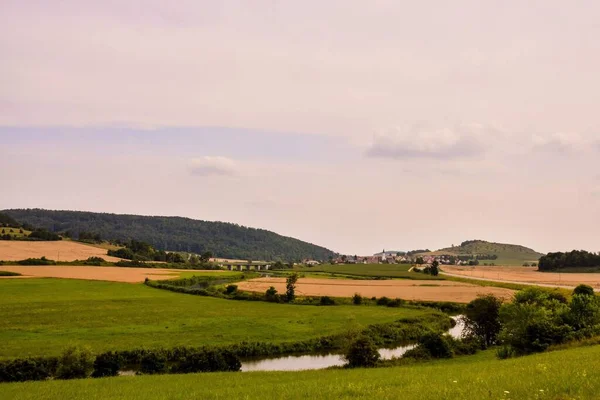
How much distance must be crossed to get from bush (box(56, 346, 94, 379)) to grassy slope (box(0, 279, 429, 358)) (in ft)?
28.1

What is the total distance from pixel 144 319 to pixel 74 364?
98.0 ft

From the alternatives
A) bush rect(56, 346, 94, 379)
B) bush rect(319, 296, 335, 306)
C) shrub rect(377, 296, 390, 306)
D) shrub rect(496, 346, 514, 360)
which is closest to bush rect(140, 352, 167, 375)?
bush rect(56, 346, 94, 379)

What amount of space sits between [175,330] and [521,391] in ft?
177

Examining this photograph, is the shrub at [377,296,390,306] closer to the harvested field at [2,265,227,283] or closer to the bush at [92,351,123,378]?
the bush at [92,351,123,378]

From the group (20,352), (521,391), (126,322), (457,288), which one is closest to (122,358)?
(20,352)

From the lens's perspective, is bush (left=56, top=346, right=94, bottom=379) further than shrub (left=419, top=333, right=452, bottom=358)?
No

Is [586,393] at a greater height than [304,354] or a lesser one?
greater

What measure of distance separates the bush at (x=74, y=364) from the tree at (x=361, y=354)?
22.1 metres

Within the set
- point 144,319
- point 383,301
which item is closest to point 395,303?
point 383,301

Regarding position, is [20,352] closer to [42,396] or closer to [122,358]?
[122,358]

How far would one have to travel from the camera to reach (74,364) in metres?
40.6

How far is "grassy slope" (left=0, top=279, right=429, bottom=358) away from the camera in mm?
55469

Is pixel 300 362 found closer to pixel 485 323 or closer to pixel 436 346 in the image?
pixel 436 346

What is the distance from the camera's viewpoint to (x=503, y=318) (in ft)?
176
